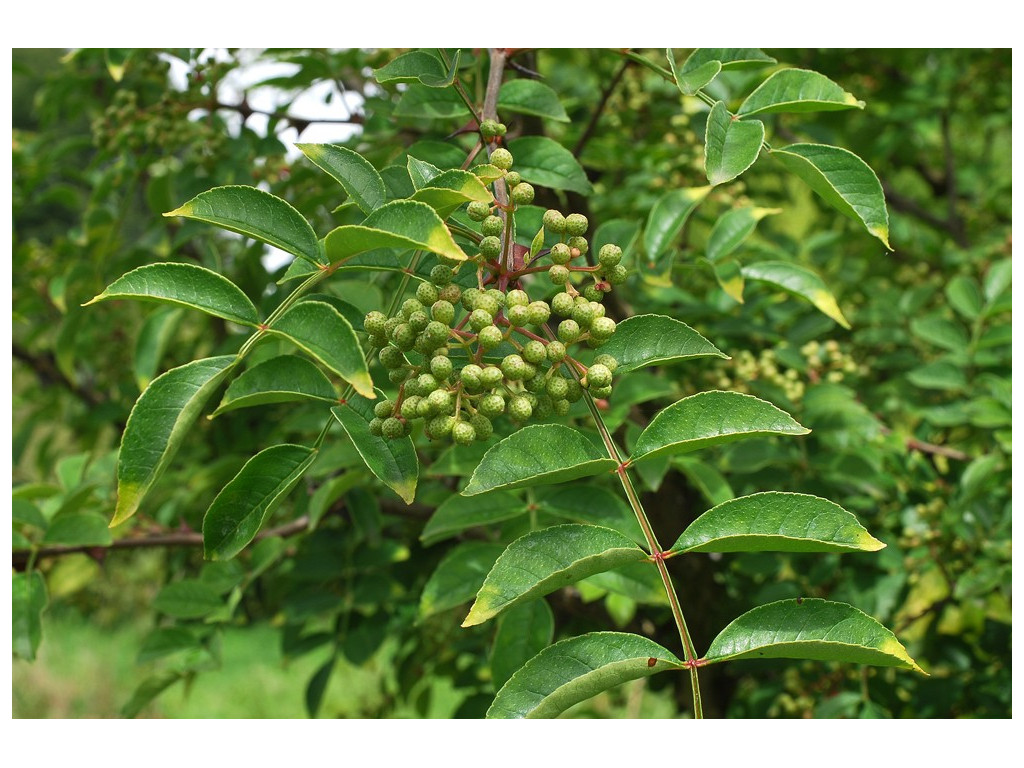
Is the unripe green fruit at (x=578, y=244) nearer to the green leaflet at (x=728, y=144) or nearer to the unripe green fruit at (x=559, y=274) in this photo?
the unripe green fruit at (x=559, y=274)

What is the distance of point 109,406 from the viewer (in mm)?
2600

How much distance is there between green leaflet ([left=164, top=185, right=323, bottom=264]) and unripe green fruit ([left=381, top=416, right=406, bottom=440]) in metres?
0.21

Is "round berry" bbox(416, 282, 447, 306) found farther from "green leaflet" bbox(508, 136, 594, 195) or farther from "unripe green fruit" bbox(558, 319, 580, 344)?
"green leaflet" bbox(508, 136, 594, 195)

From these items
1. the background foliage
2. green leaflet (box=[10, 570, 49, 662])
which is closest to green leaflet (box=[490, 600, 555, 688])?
the background foliage

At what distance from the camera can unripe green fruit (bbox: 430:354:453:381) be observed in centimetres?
91

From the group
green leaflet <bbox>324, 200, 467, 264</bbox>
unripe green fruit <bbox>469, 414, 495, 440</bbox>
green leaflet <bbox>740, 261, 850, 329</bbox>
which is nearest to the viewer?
green leaflet <bbox>324, 200, 467, 264</bbox>

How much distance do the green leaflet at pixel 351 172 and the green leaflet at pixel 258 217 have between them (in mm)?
62

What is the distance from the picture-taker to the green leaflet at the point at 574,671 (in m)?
0.88

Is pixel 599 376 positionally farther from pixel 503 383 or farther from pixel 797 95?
pixel 797 95

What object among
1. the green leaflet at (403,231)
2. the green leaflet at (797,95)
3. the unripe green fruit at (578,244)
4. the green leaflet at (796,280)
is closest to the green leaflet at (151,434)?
the green leaflet at (403,231)

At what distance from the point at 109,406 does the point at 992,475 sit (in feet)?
7.54

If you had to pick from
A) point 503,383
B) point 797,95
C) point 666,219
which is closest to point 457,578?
point 503,383

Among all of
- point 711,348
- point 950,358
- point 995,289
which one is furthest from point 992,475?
point 711,348

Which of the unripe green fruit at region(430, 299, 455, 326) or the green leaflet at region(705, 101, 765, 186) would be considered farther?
the green leaflet at region(705, 101, 765, 186)
